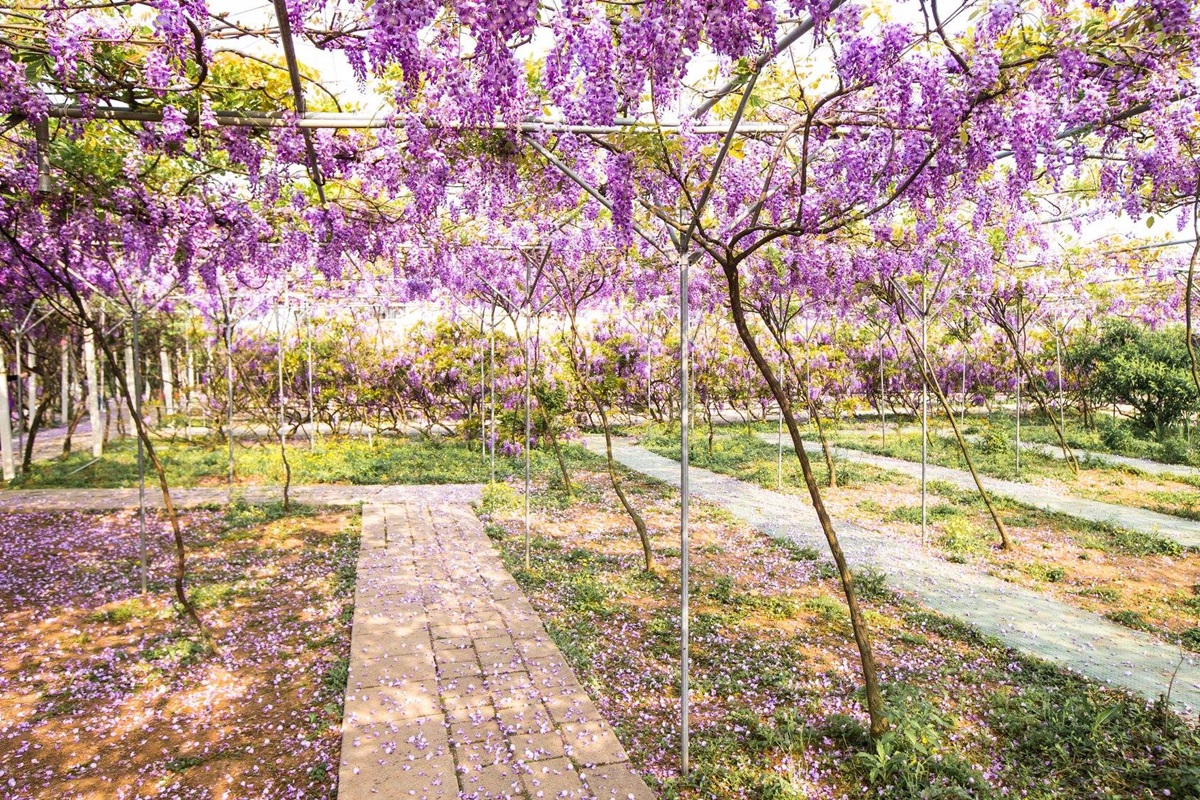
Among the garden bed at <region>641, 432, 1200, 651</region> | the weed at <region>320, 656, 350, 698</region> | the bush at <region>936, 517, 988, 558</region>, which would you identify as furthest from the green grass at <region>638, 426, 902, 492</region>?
the weed at <region>320, 656, 350, 698</region>

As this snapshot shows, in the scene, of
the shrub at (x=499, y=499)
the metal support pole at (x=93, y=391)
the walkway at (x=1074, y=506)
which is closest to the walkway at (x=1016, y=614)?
the walkway at (x=1074, y=506)

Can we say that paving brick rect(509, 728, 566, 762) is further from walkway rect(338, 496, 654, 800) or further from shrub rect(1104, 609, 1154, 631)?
shrub rect(1104, 609, 1154, 631)

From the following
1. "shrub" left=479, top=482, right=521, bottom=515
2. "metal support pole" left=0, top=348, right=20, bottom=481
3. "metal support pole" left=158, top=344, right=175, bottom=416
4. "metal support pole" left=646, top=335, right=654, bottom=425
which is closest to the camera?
"shrub" left=479, top=482, right=521, bottom=515

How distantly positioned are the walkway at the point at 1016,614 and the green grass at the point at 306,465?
3.81 m

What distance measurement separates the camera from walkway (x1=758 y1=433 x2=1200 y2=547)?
6219 mm

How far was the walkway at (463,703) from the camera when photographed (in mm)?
2545

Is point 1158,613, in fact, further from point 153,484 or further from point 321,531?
point 153,484

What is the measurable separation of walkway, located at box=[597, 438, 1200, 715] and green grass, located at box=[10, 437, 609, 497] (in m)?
3.81

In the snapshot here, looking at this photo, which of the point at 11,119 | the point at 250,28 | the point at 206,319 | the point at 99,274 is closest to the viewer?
the point at 250,28

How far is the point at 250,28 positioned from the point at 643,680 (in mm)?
3491

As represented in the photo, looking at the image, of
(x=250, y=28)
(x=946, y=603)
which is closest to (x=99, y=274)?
(x=250, y=28)

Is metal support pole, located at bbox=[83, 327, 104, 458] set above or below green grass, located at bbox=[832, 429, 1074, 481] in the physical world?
above

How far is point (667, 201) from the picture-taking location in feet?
12.4

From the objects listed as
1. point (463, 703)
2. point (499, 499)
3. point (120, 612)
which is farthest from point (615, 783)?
point (499, 499)
